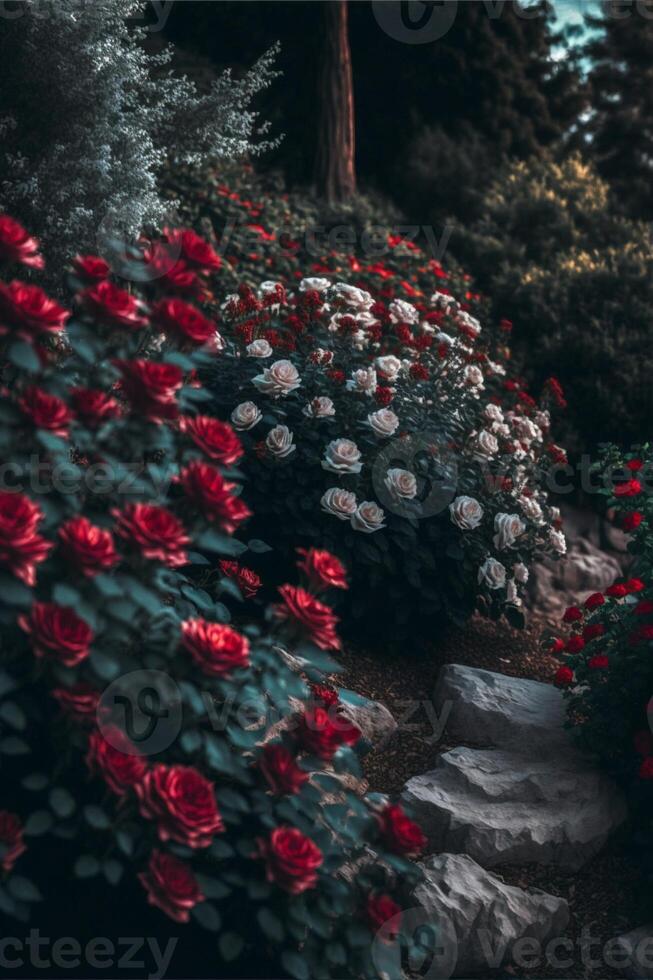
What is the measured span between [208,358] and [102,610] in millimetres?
664

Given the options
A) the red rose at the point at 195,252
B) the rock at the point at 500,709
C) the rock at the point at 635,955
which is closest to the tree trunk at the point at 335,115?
the rock at the point at 500,709

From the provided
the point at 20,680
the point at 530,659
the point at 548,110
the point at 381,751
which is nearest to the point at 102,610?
the point at 20,680

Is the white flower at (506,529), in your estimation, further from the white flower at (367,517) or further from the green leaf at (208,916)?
the green leaf at (208,916)

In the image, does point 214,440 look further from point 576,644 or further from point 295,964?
point 576,644

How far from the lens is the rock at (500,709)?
3732mm

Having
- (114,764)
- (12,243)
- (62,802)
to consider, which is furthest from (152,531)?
(12,243)

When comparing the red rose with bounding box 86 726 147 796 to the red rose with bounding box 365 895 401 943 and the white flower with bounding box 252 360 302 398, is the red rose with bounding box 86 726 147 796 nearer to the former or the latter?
the red rose with bounding box 365 895 401 943

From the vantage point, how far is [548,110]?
11977mm

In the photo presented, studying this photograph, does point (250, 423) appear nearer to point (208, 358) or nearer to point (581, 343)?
point (208, 358)

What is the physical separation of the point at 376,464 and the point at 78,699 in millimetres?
2341

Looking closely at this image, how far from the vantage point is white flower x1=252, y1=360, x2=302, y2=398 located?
3.89 metres

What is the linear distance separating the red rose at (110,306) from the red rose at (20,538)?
0.44 m

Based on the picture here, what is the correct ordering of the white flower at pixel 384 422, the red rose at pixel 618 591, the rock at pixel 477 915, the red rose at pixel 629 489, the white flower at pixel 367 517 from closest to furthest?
the rock at pixel 477 915 < the red rose at pixel 618 591 < the red rose at pixel 629 489 < the white flower at pixel 367 517 < the white flower at pixel 384 422

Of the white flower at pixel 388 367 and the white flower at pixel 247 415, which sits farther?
the white flower at pixel 388 367
